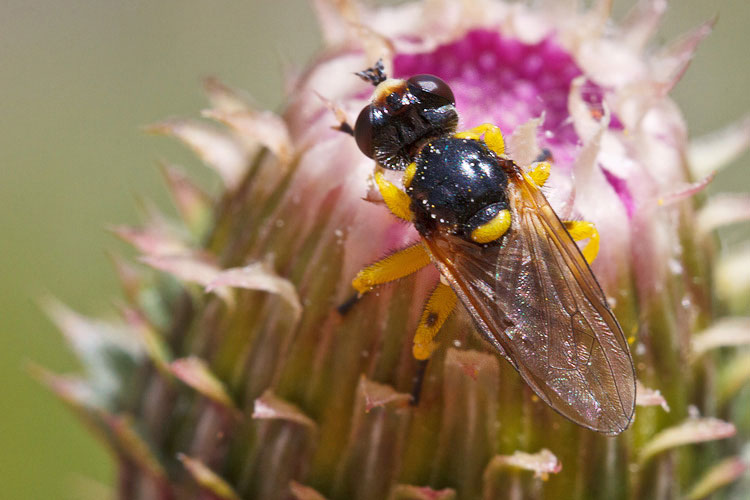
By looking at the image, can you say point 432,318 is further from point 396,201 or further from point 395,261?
point 396,201

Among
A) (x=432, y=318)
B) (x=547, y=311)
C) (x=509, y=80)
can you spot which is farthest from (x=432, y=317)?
(x=509, y=80)

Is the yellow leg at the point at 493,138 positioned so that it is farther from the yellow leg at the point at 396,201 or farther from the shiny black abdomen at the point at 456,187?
the yellow leg at the point at 396,201

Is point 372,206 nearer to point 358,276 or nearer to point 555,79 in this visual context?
point 358,276

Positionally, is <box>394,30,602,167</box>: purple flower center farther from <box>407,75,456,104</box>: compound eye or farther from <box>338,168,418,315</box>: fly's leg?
<box>338,168,418,315</box>: fly's leg

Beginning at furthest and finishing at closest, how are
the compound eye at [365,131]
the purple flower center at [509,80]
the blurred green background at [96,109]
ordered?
the blurred green background at [96,109]
the purple flower center at [509,80]
the compound eye at [365,131]

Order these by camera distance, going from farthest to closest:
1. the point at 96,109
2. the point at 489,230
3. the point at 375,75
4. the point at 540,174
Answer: the point at 96,109, the point at 375,75, the point at 540,174, the point at 489,230

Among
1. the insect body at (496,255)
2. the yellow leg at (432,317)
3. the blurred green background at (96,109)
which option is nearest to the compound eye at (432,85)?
the insect body at (496,255)

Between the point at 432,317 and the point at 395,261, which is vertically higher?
the point at 395,261

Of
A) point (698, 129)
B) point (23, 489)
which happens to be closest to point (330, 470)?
point (23, 489)
